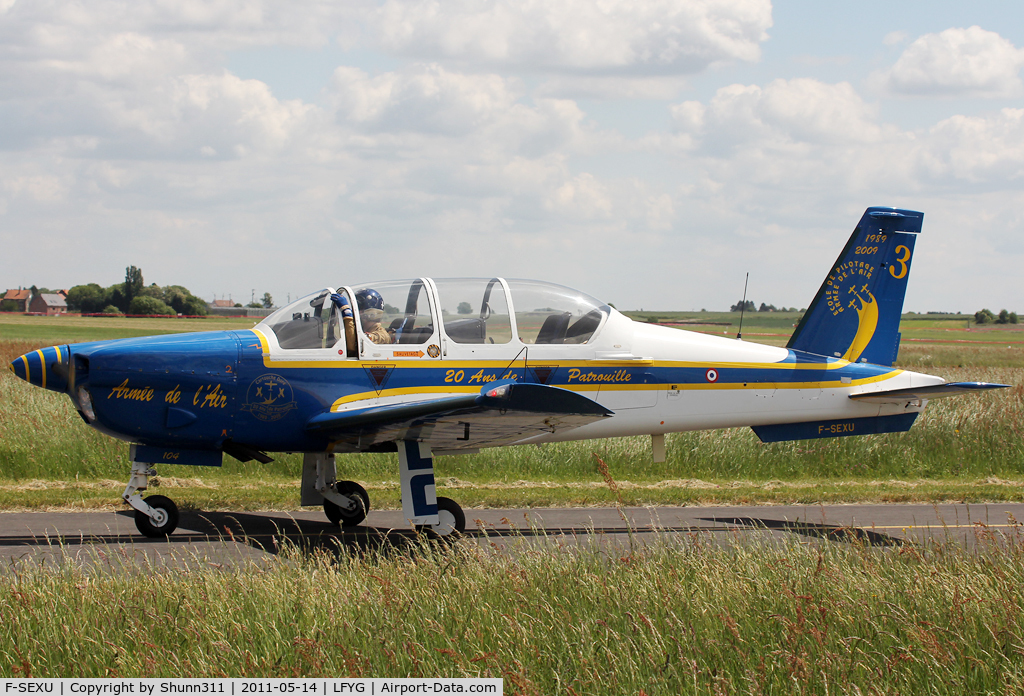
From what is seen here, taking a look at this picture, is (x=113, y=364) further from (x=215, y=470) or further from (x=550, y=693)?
(x=550, y=693)

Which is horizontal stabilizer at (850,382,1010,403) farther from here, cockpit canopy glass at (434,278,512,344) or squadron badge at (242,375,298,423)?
squadron badge at (242,375,298,423)

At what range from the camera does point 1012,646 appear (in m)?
4.21

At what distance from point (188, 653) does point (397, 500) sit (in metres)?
6.02

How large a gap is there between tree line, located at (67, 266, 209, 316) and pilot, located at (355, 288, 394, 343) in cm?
10350

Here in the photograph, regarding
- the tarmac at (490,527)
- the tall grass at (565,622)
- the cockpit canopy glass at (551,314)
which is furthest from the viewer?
the cockpit canopy glass at (551,314)

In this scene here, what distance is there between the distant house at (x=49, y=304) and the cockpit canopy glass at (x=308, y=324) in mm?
124826

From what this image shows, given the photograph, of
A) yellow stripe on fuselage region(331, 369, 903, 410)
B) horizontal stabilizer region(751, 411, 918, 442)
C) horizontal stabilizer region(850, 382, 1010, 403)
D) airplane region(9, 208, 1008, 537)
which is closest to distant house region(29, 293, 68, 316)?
airplane region(9, 208, 1008, 537)

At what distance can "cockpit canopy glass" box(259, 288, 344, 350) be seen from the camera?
25.9 ft

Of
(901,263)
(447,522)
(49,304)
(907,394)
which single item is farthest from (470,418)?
(49,304)

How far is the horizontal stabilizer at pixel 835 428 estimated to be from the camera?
9.28 m

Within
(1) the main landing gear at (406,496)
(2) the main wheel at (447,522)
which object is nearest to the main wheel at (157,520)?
(1) the main landing gear at (406,496)

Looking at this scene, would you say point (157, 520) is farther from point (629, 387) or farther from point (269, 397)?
point (629, 387)

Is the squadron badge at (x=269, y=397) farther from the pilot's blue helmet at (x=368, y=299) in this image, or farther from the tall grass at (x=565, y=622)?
the tall grass at (x=565, y=622)

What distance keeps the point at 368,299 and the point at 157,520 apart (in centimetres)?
287
